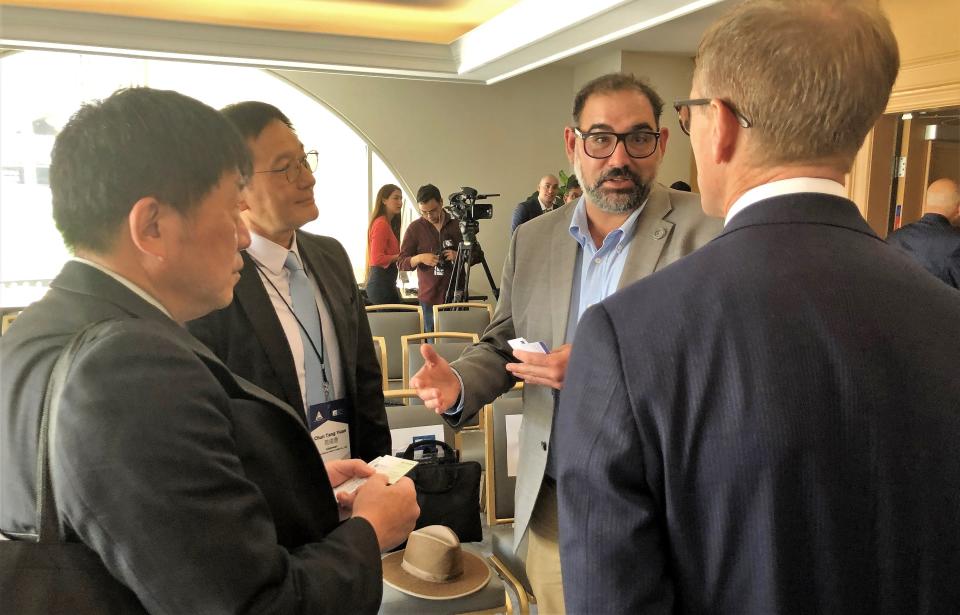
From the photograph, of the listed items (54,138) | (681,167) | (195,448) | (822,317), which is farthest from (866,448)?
(681,167)

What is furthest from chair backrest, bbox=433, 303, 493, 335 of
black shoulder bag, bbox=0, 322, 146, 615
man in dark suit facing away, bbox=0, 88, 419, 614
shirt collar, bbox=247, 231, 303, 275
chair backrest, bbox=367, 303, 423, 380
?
black shoulder bag, bbox=0, 322, 146, 615

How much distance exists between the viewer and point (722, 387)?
688 millimetres

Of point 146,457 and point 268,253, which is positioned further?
point 268,253

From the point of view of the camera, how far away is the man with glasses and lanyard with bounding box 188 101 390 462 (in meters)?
1.49

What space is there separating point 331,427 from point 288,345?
28 cm

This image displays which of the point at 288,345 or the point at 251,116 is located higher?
the point at 251,116

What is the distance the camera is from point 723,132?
0.77 metres

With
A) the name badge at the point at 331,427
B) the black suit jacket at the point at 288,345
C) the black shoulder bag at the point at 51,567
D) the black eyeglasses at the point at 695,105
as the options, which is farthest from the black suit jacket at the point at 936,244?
the black shoulder bag at the point at 51,567

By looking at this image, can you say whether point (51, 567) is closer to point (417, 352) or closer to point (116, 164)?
point (116, 164)

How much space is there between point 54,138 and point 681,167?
865cm

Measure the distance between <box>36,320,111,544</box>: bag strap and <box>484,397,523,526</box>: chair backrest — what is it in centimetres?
176

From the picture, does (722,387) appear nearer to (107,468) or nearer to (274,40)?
(107,468)

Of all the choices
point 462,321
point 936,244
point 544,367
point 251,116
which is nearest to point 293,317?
point 251,116

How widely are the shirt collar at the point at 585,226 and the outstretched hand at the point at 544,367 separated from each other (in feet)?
1.20
